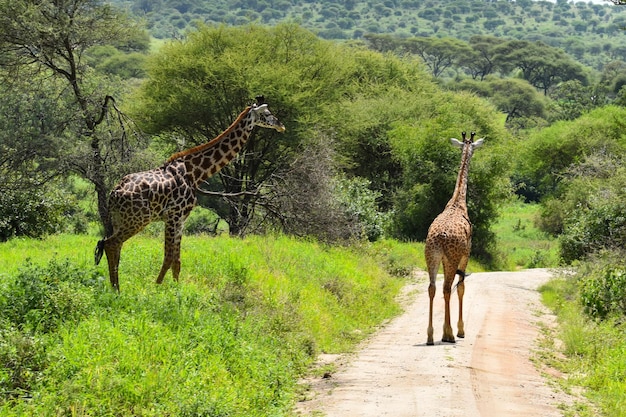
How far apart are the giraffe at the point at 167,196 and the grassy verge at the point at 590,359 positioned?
585 centimetres

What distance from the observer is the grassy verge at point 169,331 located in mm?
7773

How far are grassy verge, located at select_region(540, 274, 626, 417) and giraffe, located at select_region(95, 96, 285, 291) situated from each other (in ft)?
19.2

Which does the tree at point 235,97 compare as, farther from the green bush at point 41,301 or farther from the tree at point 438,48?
the tree at point 438,48

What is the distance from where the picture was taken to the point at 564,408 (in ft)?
30.6

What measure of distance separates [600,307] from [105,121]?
15326 millimetres

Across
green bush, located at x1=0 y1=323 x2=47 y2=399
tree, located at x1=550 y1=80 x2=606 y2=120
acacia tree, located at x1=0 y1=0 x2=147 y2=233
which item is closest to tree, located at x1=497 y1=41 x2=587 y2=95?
tree, located at x1=550 y1=80 x2=606 y2=120

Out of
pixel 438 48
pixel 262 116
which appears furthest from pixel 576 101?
pixel 262 116

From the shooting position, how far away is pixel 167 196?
490 inches

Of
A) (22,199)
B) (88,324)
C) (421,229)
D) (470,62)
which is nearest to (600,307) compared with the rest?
(88,324)

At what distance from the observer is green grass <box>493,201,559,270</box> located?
3547 centimetres

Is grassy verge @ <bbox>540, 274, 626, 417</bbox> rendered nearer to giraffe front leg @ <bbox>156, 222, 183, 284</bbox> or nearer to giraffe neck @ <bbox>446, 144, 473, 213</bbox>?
giraffe neck @ <bbox>446, 144, 473, 213</bbox>

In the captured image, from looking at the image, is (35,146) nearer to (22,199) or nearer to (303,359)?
(22,199)

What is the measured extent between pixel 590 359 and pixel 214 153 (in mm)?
6509

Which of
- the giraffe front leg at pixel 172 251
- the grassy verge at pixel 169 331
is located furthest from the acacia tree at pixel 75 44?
the giraffe front leg at pixel 172 251
